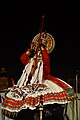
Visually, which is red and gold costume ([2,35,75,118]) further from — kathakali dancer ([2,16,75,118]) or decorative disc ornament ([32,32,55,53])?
decorative disc ornament ([32,32,55,53])

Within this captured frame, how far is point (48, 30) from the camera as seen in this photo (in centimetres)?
502

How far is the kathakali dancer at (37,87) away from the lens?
3320 mm

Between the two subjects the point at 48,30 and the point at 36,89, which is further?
the point at 48,30

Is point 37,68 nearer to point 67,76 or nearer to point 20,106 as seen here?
point 20,106

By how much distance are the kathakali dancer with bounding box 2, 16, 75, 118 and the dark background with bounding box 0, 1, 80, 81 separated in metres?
1.13

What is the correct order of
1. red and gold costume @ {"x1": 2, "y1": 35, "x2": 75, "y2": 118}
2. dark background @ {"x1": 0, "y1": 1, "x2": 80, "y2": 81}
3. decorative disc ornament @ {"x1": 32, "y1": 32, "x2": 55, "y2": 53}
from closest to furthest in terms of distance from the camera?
red and gold costume @ {"x1": 2, "y1": 35, "x2": 75, "y2": 118}, decorative disc ornament @ {"x1": 32, "y1": 32, "x2": 55, "y2": 53}, dark background @ {"x1": 0, "y1": 1, "x2": 80, "y2": 81}

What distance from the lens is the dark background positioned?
4.95m

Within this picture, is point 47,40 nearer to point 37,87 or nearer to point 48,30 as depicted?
point 37,87

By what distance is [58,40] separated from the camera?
502 centimetres

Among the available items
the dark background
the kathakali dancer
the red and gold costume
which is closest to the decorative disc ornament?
the kathakali dancer

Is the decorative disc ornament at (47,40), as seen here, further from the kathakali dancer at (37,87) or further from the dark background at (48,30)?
the dark background at (48,30)

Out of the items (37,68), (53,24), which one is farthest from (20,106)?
(53,24)

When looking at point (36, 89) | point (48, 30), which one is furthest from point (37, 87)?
point (48, 30)

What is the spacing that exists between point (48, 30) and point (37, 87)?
1.79 metres
